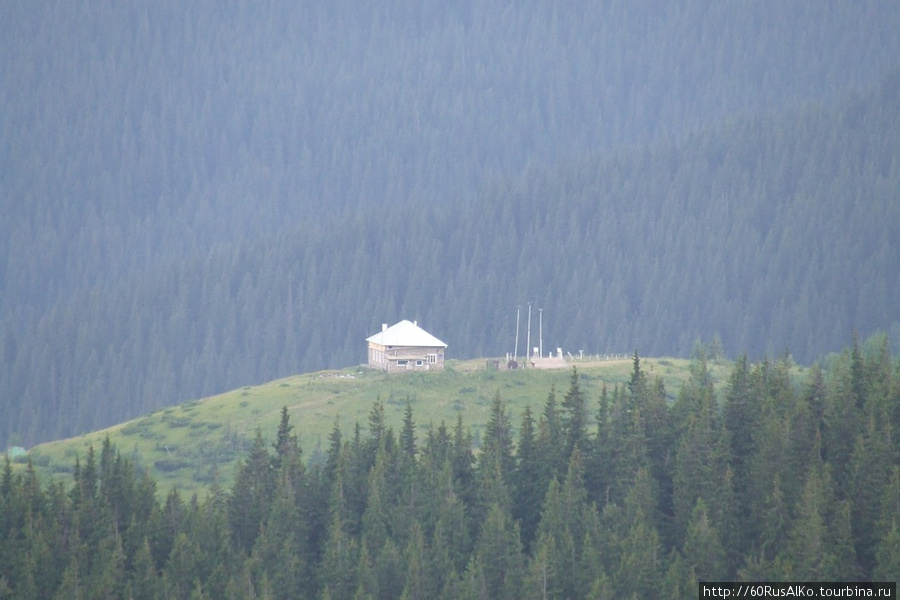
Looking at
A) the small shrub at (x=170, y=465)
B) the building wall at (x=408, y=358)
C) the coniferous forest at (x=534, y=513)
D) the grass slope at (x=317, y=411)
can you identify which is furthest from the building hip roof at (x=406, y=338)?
the coniferous forest at (x=534, y=513)

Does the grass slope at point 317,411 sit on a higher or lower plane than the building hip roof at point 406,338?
lower

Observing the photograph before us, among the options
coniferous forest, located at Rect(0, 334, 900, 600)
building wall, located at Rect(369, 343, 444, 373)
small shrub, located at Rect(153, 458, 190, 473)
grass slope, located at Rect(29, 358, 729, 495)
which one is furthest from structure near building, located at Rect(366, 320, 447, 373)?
coniferous forest, located at Rect(0, 334, 900, 600)

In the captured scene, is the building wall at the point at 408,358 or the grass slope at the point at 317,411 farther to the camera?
the building wall at the point at 408,358

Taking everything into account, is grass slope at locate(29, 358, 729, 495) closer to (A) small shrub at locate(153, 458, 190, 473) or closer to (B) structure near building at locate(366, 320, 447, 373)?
(A) small shrub at locate(153, 458, 190, 473)

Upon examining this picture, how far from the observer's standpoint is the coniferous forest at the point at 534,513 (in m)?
64.9

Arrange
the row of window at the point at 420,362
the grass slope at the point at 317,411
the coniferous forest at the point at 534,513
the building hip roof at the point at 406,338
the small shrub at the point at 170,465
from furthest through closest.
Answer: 1. the building hip roof at the point at 406,338
2. the row of window at the point at 420,362
3. the small shrub at the point at 170,465
4. the grass slope at the point at 317,411
5. the coniferous forest at the point at 534,513

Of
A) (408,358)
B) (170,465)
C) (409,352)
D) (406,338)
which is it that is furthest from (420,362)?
(170,465)

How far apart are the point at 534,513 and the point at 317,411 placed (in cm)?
3443

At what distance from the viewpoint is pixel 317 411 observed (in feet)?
351

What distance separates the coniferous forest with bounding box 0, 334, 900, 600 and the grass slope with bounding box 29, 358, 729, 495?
64.3 ft

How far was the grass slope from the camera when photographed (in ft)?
335

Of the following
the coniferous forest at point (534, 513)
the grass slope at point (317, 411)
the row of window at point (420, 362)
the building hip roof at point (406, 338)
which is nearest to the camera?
the coniferous forest at point (534, 513)

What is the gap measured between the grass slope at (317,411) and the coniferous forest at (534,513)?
772 inches

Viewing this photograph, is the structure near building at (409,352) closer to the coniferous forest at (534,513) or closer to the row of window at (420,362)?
the row of window at (420,362)
